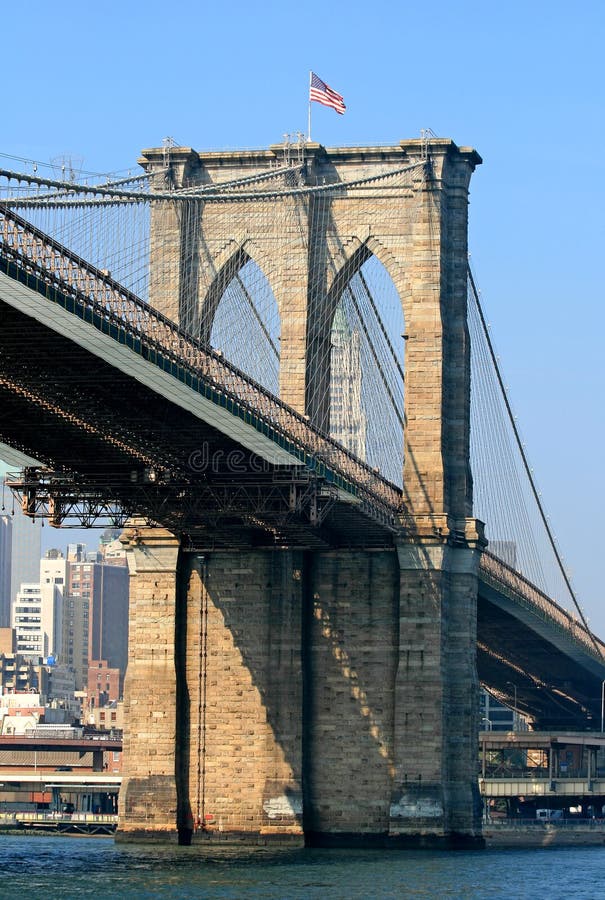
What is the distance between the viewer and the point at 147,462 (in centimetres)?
7919

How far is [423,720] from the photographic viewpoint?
292ft

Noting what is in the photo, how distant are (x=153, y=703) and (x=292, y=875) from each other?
57.9 feet

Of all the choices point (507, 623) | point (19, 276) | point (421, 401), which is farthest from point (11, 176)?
point (507, 623)

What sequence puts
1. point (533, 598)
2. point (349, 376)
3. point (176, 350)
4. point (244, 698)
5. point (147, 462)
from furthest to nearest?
point (533, 598) < point (349, 376) < point (244, 698) < point (147, 462) < point (176, 350)

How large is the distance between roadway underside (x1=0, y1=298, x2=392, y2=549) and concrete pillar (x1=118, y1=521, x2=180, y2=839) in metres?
2.21

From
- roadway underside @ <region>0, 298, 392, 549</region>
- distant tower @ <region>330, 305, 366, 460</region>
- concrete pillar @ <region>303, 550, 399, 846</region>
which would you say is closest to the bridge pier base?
concrete pillar @ <region>303, 550, 399, 846</region>

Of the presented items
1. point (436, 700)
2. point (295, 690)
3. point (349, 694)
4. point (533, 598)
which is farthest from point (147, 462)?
point (533, 598)

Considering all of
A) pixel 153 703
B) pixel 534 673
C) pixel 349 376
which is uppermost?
pixel 349 376

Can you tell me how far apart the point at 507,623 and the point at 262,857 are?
38.9m

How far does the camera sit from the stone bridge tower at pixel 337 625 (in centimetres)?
9000

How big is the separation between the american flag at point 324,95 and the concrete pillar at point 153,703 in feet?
63.9

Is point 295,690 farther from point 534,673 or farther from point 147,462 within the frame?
point 534,673

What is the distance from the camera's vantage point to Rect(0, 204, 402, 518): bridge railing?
5944 cm

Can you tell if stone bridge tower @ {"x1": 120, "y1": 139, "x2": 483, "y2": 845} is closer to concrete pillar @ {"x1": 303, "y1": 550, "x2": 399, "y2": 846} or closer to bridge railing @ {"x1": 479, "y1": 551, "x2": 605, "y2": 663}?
concrete pillar @ {"x1": 303, "y1": 550, "x2": 399, "y2": 846}
